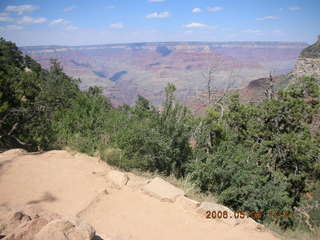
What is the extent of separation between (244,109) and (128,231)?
7147mm

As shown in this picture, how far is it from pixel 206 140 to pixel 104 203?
4389mm

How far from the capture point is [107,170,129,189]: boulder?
6.12m

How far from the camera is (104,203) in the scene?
543cm

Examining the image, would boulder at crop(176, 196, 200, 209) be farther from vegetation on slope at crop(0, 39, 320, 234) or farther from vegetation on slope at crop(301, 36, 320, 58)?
vegetation on slope at crop(301, 36, 320, 58)

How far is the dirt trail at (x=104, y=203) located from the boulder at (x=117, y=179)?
67 mm

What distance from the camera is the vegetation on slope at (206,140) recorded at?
714 cm

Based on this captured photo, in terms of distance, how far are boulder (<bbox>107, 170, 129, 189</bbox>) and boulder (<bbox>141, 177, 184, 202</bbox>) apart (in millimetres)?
531

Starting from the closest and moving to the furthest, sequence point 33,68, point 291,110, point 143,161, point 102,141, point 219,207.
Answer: point 219,207 < point 143,161 < point 102,141 < point 291,110 < point 33,68

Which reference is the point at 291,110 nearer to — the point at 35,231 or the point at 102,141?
the point at 102,141

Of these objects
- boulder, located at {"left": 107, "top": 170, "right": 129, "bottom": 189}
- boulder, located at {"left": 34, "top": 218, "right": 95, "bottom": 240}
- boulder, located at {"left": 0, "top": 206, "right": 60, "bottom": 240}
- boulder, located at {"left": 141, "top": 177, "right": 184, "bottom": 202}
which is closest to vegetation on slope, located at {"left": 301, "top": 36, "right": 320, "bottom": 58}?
boulder, located at {"left": 141, "top": 177, "right": 184, "bottom": 202}

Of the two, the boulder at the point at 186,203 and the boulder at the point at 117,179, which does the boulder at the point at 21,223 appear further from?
the boulder at the point at 186,203

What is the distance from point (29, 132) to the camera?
8.60m

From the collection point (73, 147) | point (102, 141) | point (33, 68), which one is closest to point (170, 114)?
point (102, 141)

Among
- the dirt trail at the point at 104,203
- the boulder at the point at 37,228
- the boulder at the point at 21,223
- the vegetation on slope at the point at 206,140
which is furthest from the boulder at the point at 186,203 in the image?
the boulder at the point at 21,223
